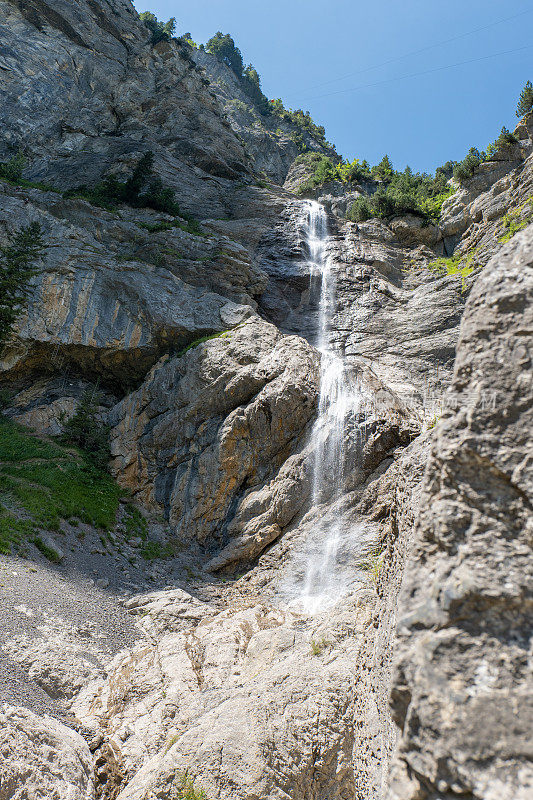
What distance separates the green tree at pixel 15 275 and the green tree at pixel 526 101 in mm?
28130

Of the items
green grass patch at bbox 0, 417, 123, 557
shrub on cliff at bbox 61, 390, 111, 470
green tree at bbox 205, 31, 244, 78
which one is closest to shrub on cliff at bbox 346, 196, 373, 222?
shrub on cliff at bbox 61, 390, 111, 470

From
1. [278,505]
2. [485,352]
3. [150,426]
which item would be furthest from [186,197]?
[485,352]

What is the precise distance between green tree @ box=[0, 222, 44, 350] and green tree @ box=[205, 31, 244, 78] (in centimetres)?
8145

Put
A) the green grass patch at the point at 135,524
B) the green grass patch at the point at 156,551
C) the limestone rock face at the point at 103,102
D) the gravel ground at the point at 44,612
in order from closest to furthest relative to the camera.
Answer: the gravel ground at the point at 44,612, the green grass patch at the point at 156,551, the green grass patch at the point at 135,524, the limestone rock face at the point at 103,102

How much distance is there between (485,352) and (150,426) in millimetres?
18529

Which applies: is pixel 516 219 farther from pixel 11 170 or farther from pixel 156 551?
pixel 11 170

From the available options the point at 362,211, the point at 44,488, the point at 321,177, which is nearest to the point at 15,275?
the point at 44,488

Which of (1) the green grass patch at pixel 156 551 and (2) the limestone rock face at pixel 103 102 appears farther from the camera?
(2) the limestone rock face at pixel 103 102

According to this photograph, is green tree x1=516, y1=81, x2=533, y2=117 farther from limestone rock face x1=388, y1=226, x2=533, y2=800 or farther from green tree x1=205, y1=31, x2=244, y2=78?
green tree x1=205, y1=31, x2=244, y2=78

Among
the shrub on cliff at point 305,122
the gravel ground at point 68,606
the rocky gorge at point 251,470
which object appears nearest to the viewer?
the rocky gorge at point 251,470

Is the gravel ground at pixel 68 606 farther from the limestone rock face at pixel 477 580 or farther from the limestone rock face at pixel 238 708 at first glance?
the limestone rock face at pixel 477 580

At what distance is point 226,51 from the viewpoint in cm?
8331

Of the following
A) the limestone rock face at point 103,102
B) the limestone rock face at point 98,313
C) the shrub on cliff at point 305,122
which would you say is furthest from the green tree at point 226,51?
the limestone rock face at point 98,313

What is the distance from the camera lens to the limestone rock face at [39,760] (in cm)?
614
